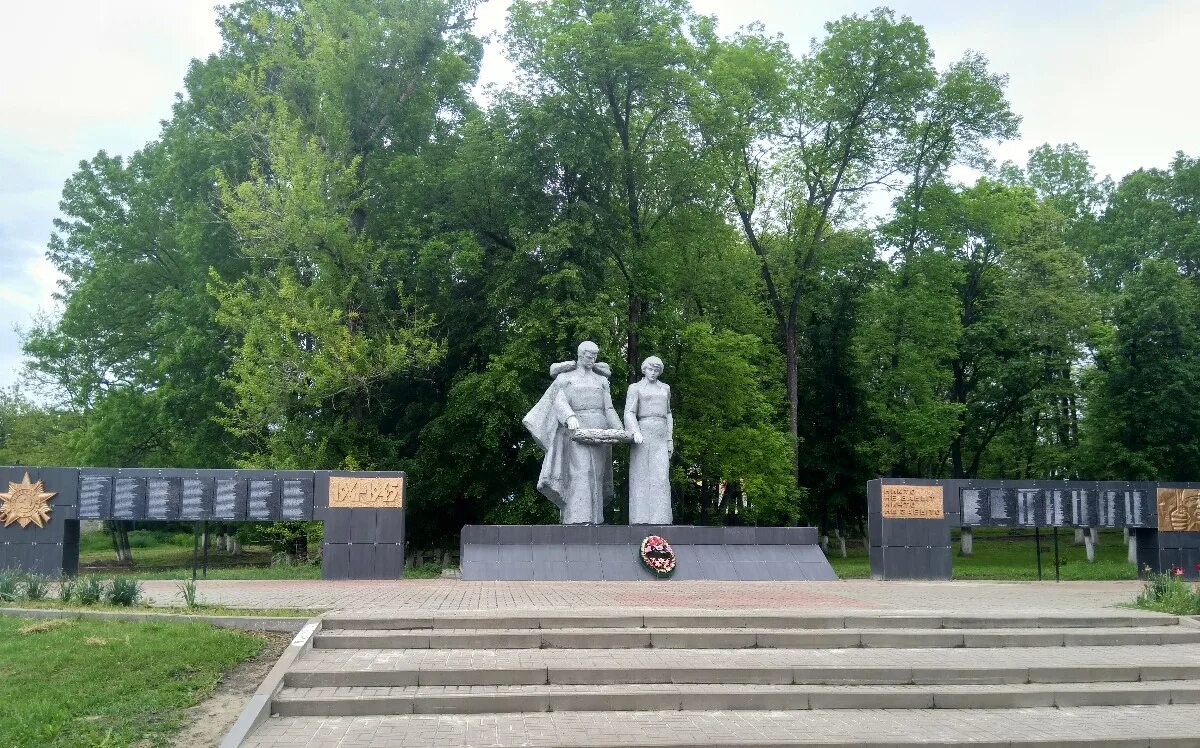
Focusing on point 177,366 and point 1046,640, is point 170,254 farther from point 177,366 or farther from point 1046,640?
point 1046,640

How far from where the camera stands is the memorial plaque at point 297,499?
51.0 ft

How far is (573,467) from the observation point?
53.3 ft

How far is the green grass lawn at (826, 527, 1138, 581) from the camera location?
19234mm

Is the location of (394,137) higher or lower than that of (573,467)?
higher

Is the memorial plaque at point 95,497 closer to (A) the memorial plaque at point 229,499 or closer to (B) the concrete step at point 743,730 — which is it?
(A) the memorial plaque at point 229,499

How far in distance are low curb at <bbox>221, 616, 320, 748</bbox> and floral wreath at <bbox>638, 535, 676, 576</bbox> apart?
6853 millimetres

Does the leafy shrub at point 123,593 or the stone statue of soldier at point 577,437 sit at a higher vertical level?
the stone statue of soldier at point 577,437

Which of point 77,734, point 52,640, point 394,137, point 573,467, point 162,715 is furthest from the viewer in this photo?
point 394,137

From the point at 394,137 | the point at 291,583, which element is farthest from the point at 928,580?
the point at 394,137

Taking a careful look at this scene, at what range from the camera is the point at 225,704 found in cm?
704

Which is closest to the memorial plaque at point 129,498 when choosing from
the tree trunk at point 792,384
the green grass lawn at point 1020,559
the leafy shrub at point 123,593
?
the leafy shrub at point 123,593

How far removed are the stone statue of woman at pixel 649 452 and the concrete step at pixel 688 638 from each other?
276 inches

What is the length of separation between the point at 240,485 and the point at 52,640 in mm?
7618

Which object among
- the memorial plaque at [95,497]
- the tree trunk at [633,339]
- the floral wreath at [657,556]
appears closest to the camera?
the floral wreath at [657,556]
